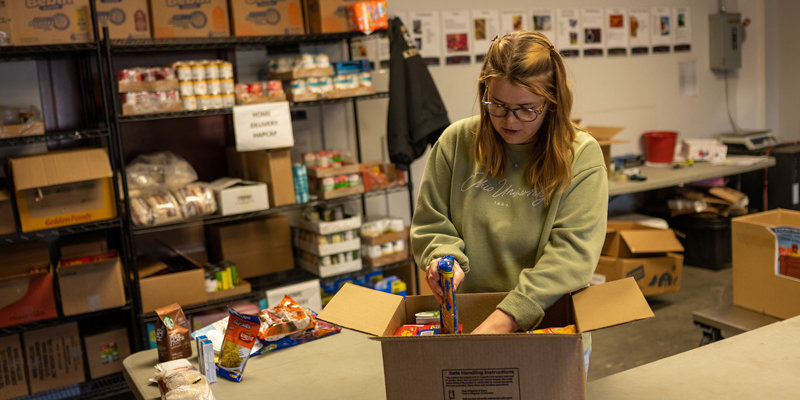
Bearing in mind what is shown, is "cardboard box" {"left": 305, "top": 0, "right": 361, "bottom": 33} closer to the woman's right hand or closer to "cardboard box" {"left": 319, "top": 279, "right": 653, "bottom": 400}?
the woman's right hand

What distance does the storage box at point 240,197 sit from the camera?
3.04 meters

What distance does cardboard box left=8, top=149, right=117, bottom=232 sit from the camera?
255 centimetres

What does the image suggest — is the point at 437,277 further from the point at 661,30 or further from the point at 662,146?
the point at 661,30

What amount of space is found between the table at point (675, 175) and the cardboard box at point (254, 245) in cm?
210

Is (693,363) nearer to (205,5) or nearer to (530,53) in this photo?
(530,53)

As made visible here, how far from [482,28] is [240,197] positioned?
7.16 feet

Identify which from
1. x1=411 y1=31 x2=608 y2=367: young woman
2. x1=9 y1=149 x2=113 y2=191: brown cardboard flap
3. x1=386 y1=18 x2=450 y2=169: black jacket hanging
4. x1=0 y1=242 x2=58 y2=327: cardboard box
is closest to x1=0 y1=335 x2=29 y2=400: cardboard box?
x1=0 y1=242 x2=58 y2=327: cardboard box

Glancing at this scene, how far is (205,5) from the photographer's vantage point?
9.99ft

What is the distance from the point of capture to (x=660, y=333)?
11.5 ft

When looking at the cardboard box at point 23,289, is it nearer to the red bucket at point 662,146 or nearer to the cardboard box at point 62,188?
the cardboard box at point 62,188

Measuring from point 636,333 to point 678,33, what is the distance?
2.92 m

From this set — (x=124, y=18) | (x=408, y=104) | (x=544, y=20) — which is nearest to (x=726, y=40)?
(x=544, y=20)

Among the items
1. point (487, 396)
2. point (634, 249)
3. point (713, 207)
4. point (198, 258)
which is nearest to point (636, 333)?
point (634, 249)

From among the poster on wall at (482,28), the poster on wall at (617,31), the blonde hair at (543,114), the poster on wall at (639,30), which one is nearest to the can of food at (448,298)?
the blonde hair at (543,114)
